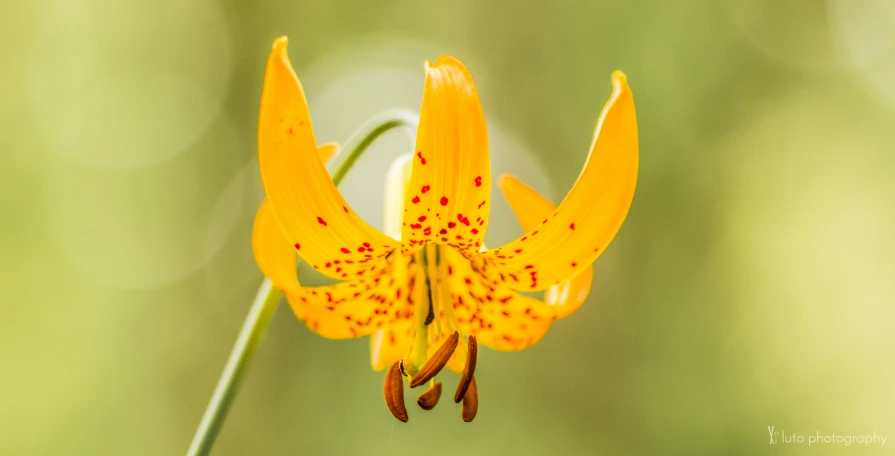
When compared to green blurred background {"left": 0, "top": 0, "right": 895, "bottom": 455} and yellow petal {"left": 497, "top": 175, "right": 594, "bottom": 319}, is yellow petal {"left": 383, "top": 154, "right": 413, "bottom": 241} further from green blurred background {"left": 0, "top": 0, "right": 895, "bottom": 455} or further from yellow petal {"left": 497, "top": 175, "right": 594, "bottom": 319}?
green blurred background {"left": 0, "top": 0, "right": 895, "bottom": 455}

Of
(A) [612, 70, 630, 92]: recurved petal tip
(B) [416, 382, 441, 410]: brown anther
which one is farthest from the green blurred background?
(A) [612, 70, 630, 92]: recurved petal tip

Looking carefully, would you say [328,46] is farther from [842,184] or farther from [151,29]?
[842,184]

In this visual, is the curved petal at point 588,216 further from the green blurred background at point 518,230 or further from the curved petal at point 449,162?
the green blurred background at point 518,230

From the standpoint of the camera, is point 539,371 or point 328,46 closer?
point 539,371

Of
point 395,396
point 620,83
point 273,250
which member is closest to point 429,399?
point 395,396

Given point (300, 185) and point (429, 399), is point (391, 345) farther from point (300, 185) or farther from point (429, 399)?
point (300, 185)

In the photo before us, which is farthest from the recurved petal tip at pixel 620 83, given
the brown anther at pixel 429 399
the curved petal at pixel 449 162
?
the brown anther at pixel 429 399

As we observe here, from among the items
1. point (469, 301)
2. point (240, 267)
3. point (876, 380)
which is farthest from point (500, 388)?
point (469, 301)

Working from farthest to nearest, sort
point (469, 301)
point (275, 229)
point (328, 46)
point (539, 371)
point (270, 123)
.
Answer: point (328, 46)
point (539, 371)
point (469, 301)
point (275, 229)
point (270, 123)
